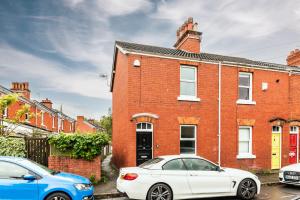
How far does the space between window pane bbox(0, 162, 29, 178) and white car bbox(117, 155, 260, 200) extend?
9.54 feet

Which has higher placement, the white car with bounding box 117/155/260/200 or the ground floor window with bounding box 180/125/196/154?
the ground floor window with bounding box 180/125/196/154

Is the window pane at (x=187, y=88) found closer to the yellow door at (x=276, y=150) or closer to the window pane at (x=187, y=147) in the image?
the window pane at (x=187, y=147)

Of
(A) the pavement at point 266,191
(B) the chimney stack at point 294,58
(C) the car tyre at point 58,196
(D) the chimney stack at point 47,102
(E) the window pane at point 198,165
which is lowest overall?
(A) the pavement at point 266,191

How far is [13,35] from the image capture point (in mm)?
16797

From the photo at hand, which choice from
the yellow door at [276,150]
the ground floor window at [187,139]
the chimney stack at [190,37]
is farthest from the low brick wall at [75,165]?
the yellow door at [276,150]

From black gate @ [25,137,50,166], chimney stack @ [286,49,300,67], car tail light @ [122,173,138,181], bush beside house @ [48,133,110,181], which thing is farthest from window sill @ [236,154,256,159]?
black gate @ [25,137,50,166]

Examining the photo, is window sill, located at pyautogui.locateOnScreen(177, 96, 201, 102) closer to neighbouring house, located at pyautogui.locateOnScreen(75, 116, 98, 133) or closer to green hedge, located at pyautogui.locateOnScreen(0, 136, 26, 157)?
green hedge, located at pyautogui.locateOnScreen(0, 136, 26, 157)

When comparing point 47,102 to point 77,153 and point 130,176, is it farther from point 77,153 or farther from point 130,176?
point 130,176

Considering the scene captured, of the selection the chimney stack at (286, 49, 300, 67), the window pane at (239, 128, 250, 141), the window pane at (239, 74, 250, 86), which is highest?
the chimney stack at (286, 49, 300, 67)

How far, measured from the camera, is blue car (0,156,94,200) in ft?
23.6

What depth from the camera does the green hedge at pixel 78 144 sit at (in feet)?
39.7

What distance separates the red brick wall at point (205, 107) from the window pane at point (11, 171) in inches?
262

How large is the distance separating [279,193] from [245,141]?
5.82m

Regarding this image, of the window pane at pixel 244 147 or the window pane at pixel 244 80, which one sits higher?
the window pane at pixel 244 80
